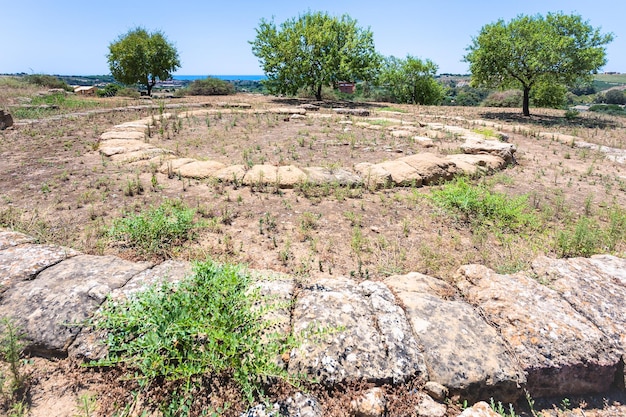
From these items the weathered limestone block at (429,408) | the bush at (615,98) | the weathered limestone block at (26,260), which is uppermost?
the bush at (615,98)

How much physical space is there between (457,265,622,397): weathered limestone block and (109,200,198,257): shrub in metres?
2.71

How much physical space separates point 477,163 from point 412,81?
2354 cm

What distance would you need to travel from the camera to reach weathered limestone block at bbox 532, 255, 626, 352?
2223 millimetres

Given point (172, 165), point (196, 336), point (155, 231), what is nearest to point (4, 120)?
point (172, 165)

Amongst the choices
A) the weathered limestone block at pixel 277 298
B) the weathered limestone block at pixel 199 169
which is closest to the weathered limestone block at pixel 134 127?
the weathered limestone block at pixel 199 169

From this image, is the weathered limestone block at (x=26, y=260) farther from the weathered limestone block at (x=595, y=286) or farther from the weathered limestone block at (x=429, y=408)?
the weathered limestone block at (x=595, y=286)

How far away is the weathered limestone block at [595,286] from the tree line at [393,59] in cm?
1178

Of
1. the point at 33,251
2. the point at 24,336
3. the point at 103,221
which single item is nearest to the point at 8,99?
the point at 103,221

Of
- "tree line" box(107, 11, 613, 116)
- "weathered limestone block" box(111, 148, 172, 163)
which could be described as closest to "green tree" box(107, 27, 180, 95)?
"tree line" box(107, 11, 613, 116)

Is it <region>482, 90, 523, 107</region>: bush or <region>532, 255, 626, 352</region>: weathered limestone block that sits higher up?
<region>482, 90, 523, 107</region>: bush

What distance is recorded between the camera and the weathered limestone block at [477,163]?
5.62 meters

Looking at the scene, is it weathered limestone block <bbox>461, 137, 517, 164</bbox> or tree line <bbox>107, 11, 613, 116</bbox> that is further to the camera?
tree line <bbox>107, 11, 613, 116</bbox>

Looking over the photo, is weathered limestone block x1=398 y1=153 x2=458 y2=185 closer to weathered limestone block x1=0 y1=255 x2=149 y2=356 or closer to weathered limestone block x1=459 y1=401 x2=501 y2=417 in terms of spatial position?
weathered limestone block x1=459 y1=401 x2=501 y2=417

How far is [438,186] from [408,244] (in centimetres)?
198
